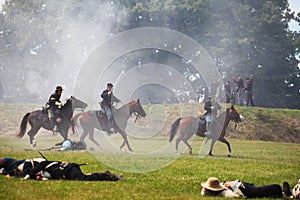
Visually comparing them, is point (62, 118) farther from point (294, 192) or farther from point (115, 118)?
point (294, 192)

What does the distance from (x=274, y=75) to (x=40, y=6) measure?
27.8 m

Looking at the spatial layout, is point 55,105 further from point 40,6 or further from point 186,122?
point 40,6

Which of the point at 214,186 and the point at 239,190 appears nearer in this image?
the point at 239,190

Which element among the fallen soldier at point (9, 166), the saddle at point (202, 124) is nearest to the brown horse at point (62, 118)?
the saddle at point (202, 124)

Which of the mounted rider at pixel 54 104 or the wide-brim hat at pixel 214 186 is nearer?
the wide-brim hat at pixel 214 186

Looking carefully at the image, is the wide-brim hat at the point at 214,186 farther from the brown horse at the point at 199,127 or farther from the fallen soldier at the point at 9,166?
the brown horse at the point at 199,127

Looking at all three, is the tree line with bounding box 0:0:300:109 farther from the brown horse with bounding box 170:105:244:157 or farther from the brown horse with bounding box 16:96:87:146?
the brown horse with bounding box 16:96:87:146

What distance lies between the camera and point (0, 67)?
59.5m

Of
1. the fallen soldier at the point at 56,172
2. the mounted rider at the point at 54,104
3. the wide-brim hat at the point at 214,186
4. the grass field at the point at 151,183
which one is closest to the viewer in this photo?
the grass field at the point at 151,183

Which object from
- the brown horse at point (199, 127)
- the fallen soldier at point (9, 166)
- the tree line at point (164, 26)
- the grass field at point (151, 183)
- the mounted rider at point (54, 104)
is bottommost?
the grass field at point (151, 183)

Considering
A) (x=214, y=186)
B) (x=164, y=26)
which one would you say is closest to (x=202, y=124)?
(x=214, y=186)

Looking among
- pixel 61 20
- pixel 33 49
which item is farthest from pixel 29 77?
pixel 61 20

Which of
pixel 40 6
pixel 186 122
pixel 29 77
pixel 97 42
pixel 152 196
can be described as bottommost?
pixel 152 196

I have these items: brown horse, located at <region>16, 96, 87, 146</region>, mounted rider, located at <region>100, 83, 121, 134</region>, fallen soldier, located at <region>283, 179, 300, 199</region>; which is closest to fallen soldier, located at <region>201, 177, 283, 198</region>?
fallen soldier, located at <region>283, 179, 300, 199</region>
